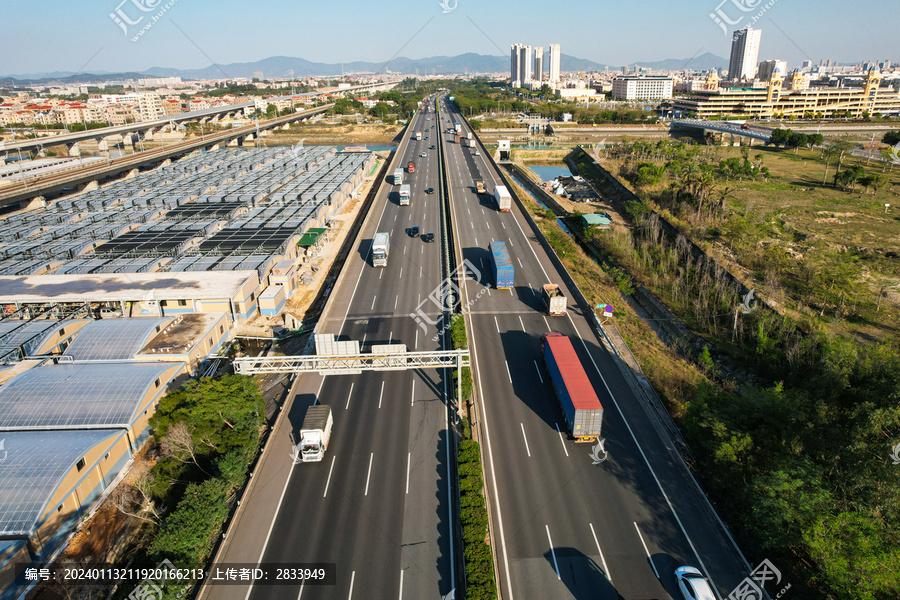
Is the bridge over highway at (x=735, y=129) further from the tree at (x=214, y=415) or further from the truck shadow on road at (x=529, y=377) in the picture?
the tree at (x=214, y=415)

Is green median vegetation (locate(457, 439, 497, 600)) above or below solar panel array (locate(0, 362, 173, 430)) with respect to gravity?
below

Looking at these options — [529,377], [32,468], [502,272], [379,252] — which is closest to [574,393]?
[529,377]

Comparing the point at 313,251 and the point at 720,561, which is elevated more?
the point at 313,251

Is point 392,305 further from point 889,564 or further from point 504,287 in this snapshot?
point 889,564

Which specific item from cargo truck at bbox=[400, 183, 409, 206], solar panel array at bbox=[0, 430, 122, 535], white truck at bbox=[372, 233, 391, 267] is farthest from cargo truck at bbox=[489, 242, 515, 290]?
solar panel array at bbox=[0, 430, 122, 535]

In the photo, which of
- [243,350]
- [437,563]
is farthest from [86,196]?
[437,563]

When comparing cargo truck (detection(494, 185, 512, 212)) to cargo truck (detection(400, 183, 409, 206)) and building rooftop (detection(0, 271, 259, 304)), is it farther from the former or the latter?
building rooftop (detection(0, 271, 259, 304))

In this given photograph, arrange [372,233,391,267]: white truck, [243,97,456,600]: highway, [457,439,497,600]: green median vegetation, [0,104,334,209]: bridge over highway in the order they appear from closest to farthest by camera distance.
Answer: [457,439,497,600]: green median vegetation < [243,97,456,600]: highway < [372,233,391,267]: white truck < [0,104,334,209]: bridge over highway
